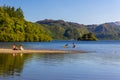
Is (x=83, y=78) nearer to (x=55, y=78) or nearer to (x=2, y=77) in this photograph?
(x=55, y=78)

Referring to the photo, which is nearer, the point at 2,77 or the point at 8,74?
the point at 2,77

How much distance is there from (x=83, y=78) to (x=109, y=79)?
9.42 ft

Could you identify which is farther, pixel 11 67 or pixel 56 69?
pixel 11 67

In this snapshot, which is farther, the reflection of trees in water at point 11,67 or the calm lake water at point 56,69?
the reflection of trees in water at point 11,67

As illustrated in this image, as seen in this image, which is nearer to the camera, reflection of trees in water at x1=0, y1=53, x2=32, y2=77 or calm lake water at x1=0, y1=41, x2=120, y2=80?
calm lake water at x1=0, y1=41, x2=120, y2=80

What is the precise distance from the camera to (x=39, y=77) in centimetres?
3484

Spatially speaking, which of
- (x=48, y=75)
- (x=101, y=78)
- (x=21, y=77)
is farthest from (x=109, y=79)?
(x=21, y=77)

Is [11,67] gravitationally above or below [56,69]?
above

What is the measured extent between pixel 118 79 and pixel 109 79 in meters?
1.00

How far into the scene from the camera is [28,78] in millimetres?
33594

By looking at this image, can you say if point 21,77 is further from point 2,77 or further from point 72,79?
point 72,79

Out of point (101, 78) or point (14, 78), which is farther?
point (101, 78)

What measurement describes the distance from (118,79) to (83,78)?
12.7ft

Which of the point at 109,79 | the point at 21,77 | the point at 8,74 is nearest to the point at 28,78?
the point at 21,77
